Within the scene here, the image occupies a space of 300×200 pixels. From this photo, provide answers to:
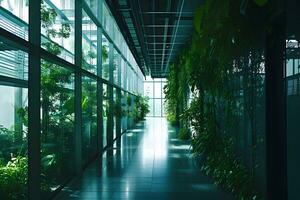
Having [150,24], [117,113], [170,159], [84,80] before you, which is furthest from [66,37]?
[117,113]

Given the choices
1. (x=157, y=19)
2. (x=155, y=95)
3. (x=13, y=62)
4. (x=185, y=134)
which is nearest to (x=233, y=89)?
(x=13, y=62)

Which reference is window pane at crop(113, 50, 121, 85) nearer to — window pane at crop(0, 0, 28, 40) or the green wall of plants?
the green wall of plants

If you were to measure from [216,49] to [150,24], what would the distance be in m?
7.52

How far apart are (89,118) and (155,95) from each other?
97.0 feet

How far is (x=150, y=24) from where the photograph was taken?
1126cm

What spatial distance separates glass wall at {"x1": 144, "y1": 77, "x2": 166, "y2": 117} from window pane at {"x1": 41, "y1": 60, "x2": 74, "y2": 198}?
30.9m

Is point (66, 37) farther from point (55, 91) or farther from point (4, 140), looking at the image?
point (4, 140)

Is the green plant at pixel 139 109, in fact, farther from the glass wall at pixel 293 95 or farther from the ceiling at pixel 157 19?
the glass wall at pixel 293 95

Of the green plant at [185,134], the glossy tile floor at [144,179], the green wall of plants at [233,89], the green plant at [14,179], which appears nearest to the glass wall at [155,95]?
the green plant at [185,134]

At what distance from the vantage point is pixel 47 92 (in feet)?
17.2

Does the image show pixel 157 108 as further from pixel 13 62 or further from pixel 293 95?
pixel 293 95

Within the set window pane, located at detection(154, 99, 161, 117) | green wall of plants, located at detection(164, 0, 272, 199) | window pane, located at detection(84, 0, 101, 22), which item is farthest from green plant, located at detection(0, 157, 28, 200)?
window pane, located at detection(154, 99, 161, 117)

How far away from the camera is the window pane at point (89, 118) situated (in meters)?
7.77

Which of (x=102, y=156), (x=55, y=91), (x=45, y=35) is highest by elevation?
(x=45, y=35)
